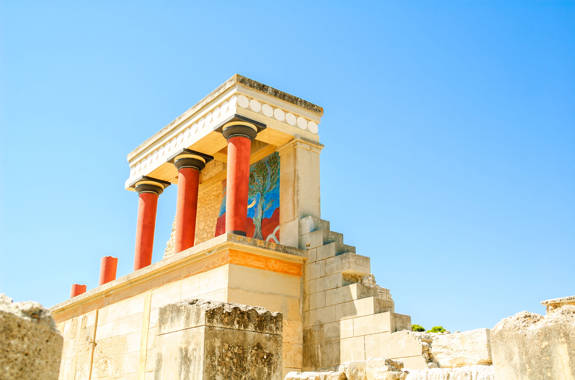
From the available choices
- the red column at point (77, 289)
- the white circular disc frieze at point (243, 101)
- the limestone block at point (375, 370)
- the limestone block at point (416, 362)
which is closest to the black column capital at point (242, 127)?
the white circular disc frieze at point (243, 101)

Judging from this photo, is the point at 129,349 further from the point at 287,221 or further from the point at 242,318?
the point at 242,318

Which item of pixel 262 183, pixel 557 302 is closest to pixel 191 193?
pixel 262 183

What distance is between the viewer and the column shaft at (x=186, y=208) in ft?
45.3

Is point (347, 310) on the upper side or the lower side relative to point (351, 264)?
lower

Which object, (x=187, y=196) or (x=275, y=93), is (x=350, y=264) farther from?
(x=187, y=196)

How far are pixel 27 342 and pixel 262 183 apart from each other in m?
11.5

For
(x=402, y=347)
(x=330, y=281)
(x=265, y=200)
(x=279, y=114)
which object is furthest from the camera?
(x=265, y=200)

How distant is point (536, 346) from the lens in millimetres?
3520

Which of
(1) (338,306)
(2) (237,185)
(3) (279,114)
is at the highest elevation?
(3) (279,114)

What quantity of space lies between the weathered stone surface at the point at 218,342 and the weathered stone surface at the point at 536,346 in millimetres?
2290

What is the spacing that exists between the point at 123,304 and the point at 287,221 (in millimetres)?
4433

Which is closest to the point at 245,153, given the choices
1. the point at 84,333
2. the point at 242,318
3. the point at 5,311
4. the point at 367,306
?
the point at 367,306

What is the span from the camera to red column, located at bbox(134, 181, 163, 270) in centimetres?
1509

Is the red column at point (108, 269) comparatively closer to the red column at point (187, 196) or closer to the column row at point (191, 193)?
the column row at point (191, 193)
